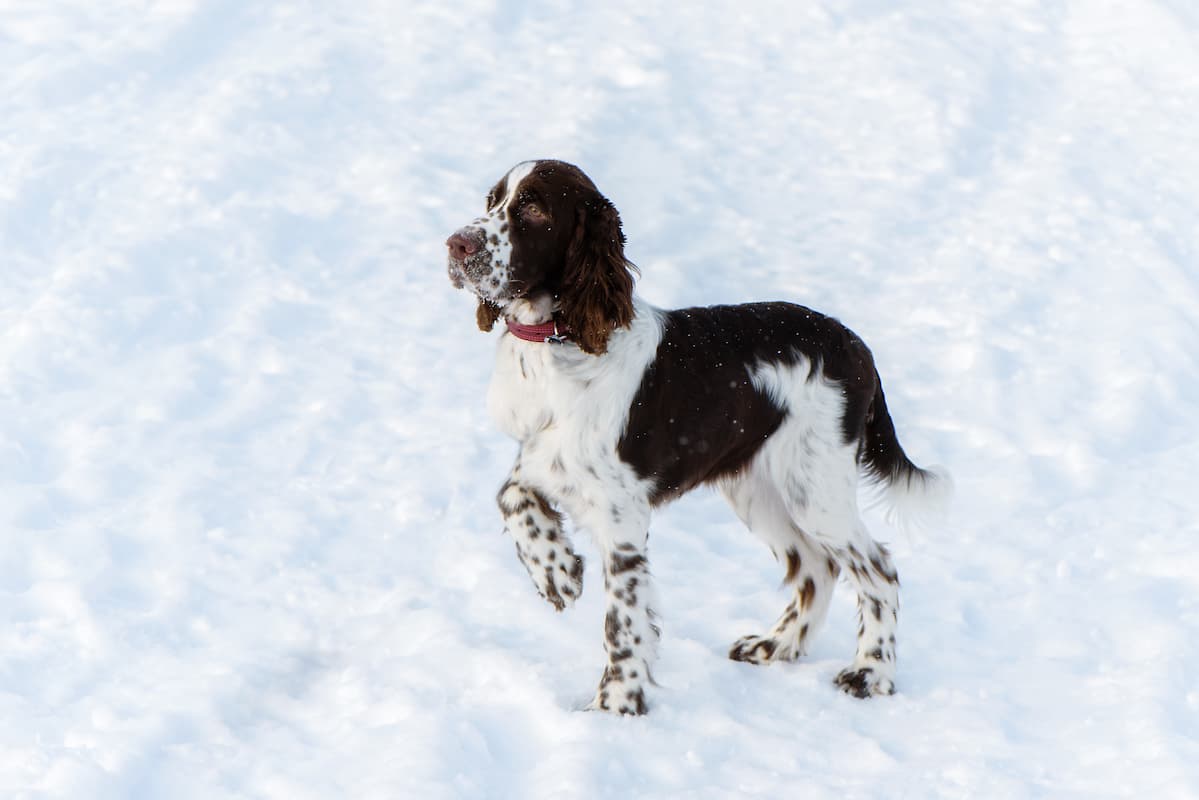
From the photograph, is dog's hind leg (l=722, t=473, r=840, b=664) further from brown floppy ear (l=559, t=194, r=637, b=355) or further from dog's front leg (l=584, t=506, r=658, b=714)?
brown floppy ear (l=559, t=194, r=637, b=355)

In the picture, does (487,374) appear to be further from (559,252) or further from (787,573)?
(559,252)

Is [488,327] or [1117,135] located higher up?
[488,327]

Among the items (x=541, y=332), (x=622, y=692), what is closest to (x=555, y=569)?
(x=622, y=692)

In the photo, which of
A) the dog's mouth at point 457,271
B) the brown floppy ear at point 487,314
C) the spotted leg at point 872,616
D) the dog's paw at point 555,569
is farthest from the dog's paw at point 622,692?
the dog's mouth at point 457,271

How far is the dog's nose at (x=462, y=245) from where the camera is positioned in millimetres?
3574

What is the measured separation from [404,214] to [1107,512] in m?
4.18

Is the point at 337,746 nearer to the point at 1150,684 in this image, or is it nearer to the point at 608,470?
the point at 608,470

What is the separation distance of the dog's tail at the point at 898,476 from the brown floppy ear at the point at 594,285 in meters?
1.23

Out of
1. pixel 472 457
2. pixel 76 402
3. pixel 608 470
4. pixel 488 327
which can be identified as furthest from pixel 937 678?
pixel 76 402

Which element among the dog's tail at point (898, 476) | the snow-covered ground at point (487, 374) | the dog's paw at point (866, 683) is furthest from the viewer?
the dog's tail at point (898, 476)

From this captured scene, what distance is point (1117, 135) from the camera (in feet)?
31.1

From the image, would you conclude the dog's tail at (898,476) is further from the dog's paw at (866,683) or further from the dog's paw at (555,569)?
the dog's paw at (555,569)

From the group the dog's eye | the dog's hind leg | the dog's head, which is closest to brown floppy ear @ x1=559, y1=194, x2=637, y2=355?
the dog's head

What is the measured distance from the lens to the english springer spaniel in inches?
148
